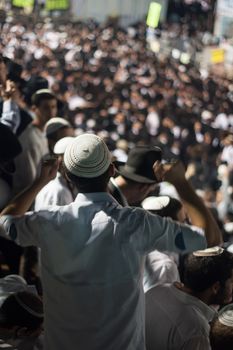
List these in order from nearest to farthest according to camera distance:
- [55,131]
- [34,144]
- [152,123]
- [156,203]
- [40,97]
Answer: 1. [156,203]
2. [55,131]
3. [34,144]
4. [40,97]
5. [152,123]

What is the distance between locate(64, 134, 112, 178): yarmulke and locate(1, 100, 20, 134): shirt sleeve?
1.17 meters

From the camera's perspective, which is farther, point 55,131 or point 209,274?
point 55,131

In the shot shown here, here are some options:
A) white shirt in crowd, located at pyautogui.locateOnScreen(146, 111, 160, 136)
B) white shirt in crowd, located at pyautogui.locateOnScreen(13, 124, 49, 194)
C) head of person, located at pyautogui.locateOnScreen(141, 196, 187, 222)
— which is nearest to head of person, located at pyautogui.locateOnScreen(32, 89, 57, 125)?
white shirt in crowd, located at pyautogui.locateOnScreen(13, 124, 49, 194)

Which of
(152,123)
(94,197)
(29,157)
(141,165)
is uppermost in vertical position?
(94,197)

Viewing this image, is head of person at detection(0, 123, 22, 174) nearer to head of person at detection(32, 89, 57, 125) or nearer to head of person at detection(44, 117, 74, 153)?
head of person at detection(44, 117, 74, 153)

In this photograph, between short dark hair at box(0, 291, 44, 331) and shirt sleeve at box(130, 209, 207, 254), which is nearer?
shirt sleeve at box(130, 209, 207, 254)

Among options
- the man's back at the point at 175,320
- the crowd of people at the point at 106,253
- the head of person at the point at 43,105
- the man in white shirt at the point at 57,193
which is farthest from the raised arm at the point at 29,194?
the head of person at the point at 43,105

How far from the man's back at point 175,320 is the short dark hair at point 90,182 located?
0.45m

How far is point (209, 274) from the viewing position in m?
1.67

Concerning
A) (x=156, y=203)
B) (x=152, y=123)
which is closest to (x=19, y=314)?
(x=156, y=203)

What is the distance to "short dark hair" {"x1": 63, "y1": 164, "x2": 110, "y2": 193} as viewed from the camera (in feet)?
4.62

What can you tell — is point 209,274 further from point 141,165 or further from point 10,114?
point 10,114

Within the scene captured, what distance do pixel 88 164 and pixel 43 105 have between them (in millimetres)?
1684

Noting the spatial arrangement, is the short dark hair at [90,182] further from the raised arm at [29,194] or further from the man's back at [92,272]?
the raised arm at [29,194]
